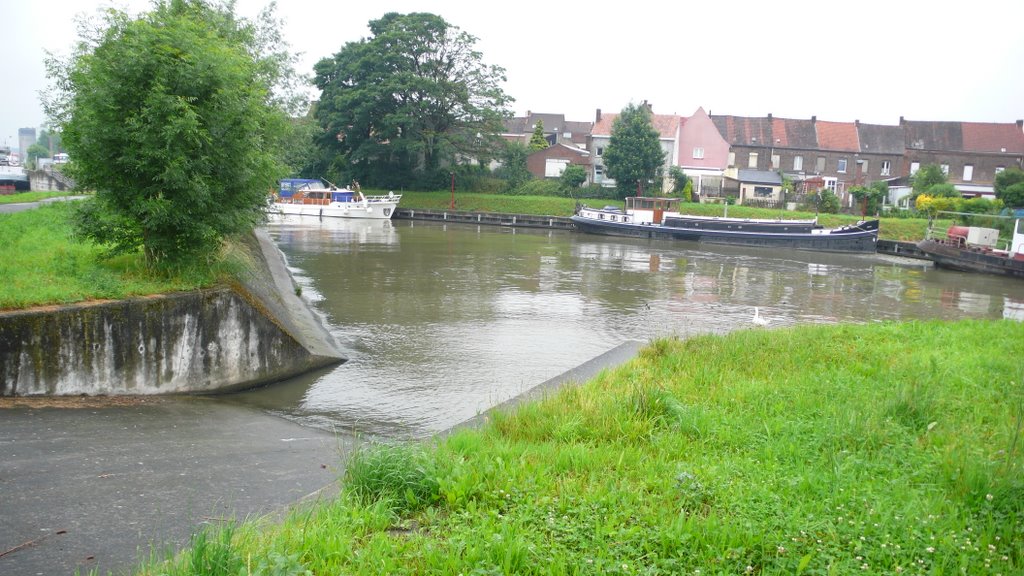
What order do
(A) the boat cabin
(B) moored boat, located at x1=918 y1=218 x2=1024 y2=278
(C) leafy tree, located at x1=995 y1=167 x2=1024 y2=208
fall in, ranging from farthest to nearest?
1. (C) leafy tree, located at x1=995 y1=167 x2=1024 y2=208
2. (A) the boat cabin
3. (B) moored boat, located at x1=918 y1=218 x2=1024 y2=278

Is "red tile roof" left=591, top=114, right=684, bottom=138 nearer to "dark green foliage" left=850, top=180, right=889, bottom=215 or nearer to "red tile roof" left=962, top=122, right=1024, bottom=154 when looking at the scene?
"dark green foliage" left=850, top=180, right=889, bottom=215

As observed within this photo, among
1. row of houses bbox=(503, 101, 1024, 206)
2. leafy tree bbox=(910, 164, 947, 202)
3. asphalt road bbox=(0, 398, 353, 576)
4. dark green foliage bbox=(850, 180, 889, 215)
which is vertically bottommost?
asphalt road bbox=(0, 398, 353, 576)

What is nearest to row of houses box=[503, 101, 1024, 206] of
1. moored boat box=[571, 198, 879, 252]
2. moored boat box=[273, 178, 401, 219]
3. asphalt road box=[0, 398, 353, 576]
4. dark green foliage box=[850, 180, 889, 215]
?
dark green foliage box=[850, 180, 889, 215]


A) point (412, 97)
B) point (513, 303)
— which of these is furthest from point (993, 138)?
point (513, 303)

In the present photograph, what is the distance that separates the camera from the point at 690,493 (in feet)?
17.1

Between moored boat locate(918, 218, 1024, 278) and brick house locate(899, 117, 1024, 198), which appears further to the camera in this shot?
brick house locate(899, 117, 1024, 198)

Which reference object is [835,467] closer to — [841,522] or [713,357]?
[841,522]

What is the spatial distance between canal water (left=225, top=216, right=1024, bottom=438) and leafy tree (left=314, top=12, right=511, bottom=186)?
1720cm

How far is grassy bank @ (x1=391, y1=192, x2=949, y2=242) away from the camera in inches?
1930

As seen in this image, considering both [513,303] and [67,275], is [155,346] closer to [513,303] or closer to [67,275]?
[67,275]

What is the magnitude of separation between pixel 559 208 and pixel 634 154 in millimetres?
7174

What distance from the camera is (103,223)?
11680mm

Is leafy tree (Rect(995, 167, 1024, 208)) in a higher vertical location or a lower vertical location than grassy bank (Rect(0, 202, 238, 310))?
higher

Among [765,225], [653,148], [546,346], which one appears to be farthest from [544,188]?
[546,346]
